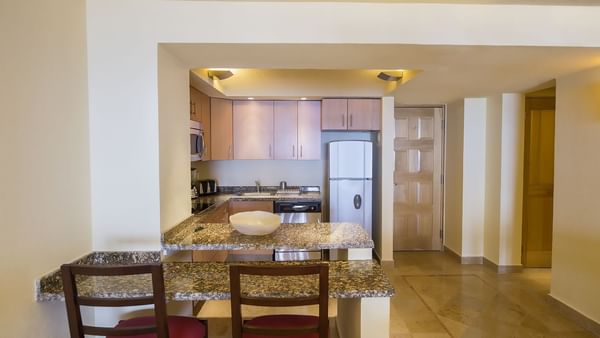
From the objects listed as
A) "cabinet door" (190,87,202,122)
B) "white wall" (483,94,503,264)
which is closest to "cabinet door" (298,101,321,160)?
"cabinet door" (190,87,202,122)

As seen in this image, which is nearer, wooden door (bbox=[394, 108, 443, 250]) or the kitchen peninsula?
the kitchen peninsula

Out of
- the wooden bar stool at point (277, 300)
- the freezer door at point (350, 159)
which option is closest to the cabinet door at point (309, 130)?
the freezer door at point (350, 159)

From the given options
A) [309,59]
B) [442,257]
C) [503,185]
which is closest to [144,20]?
[309,59]

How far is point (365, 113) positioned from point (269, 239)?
2.64 metres

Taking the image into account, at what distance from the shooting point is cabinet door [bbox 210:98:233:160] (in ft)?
14.2

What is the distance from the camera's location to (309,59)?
2.36 metres

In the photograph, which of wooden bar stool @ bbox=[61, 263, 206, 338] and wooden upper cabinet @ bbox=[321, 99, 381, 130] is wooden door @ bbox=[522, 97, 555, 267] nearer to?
wooden upper cabinet @ bbox=[321, 99, 381, 130]

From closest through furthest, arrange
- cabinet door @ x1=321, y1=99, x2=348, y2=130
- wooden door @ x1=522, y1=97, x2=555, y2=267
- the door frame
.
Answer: wooden door @ x1=522, y1=97, x2=555, y2=267 → cabinet door @ x1=321, y1=99, x2=348, y2=130 → the door frame

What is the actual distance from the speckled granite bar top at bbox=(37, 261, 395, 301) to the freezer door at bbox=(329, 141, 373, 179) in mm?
2419

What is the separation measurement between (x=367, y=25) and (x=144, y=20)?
136 centimetres

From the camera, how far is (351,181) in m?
4.31

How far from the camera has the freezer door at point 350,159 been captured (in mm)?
4270

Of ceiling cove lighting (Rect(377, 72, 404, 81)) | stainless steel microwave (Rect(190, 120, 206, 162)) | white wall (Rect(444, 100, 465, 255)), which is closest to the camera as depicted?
stainless steel microwave (Rect(190, 120, 206, 162))

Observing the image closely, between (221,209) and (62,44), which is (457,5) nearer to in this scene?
(62,44)
